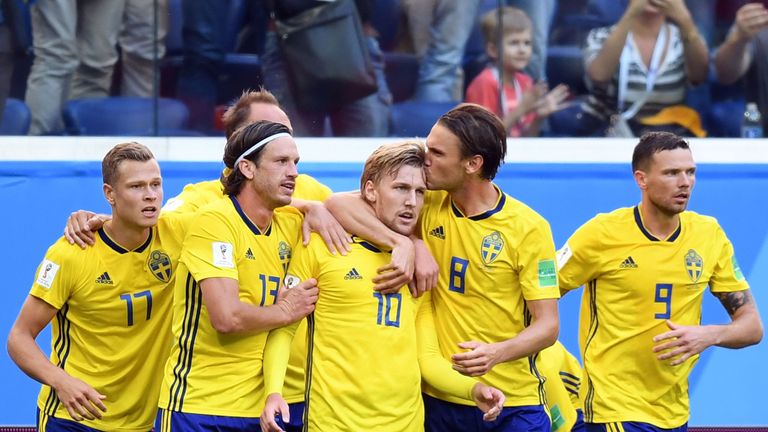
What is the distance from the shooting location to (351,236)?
15.5ft

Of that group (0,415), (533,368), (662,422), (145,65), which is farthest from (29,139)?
(662,422)

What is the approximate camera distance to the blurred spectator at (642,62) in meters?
7.09

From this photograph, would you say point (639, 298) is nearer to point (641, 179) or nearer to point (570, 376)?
point (641, 179)

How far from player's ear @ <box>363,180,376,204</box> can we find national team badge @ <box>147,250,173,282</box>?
888mm

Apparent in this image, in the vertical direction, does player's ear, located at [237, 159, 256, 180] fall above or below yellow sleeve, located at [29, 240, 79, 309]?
above

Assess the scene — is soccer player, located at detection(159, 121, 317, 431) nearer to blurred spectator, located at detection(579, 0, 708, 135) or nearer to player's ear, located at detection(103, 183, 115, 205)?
player's ear, located at detection(103, 183, 115, 205)

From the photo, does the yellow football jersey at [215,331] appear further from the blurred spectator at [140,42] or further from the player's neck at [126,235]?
the blurred spectator at [140,42]

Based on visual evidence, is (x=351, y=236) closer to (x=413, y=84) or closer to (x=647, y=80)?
(x=413, y=84)

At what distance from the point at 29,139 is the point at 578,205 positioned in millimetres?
3160

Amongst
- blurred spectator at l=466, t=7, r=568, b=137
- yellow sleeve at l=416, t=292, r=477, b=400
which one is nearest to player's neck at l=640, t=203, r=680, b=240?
yellow sleeve at l=416, t=292, r=477, b=400

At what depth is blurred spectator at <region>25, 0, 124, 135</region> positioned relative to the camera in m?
6.68

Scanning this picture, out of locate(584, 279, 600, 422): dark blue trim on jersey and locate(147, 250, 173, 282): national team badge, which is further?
locate(584, 279, 600, 422): dark blue trim on jersey

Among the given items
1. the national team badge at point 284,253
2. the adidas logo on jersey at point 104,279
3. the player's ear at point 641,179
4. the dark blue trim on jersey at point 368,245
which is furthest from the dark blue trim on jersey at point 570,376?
the adidas logo on jersey at point 104,279

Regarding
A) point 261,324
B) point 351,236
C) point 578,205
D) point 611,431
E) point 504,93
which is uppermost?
point 504,93
